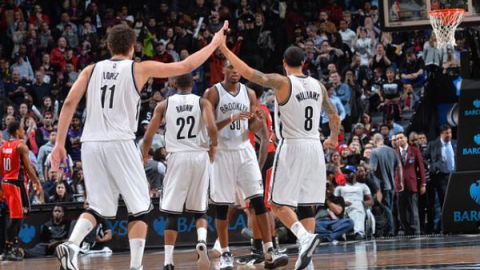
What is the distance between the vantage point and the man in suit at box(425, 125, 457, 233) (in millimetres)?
20234

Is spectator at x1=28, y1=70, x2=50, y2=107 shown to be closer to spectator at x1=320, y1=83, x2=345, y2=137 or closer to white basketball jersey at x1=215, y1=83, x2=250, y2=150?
spectator at x1=320, y1=83, x2=345, y2=137

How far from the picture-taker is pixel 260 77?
11000mm

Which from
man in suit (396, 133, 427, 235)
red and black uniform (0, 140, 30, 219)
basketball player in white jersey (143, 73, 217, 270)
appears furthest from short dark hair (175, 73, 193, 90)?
man in suit (396, 133, 427, 235)

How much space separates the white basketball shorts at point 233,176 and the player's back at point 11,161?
23.0ft

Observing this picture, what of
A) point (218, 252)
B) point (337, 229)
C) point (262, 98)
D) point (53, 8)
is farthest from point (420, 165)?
point (53, 8)

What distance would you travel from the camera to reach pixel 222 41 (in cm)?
1036

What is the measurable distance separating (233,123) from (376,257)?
256 centimetres

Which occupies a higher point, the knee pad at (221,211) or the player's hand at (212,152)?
the player's hand at (212,152)

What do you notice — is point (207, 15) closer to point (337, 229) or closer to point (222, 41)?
point (337, 229)

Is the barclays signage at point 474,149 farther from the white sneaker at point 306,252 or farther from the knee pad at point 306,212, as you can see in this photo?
the white sneaker at point 306,252

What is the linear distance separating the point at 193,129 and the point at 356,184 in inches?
338

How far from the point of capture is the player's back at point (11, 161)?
1816 centimetres

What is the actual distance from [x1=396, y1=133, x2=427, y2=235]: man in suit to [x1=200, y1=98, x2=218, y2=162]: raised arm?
923 centimetres

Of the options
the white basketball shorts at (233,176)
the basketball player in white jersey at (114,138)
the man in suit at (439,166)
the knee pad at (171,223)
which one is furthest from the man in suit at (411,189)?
the basketball player in white jersey at (114,138)
